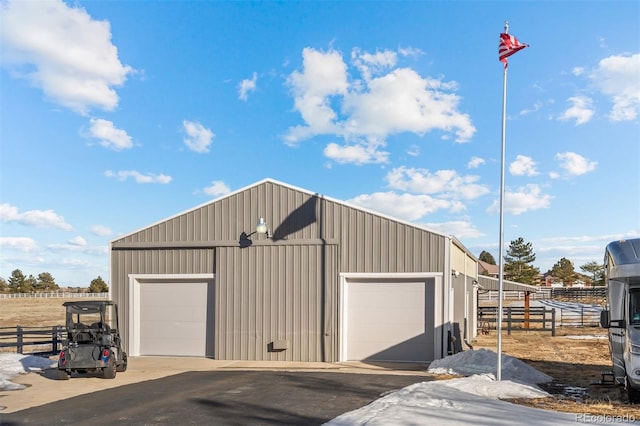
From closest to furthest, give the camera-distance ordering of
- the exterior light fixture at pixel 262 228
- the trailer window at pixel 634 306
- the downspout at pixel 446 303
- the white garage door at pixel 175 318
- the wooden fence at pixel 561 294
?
1. the trailer window at pixel 634 306
2. the downspout at pixel 446 303
3. the exterior light fixture at pixel 262 228
4. the white garage door at pixel 175 318
5. the wooden fence at pixel 561 294

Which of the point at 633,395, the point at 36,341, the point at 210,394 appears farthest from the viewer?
the point at 36,341

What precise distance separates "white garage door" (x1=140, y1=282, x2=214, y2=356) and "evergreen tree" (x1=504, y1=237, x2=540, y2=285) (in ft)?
199

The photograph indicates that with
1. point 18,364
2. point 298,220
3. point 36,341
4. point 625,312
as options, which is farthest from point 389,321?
point 36,341

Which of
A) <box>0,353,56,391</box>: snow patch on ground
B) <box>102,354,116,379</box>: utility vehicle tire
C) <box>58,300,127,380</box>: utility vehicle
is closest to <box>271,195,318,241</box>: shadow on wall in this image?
<box>58,300,127,380</box>: utility vehicle

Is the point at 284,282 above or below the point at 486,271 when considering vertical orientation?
above

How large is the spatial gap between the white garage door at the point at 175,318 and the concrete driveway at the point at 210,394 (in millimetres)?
1748

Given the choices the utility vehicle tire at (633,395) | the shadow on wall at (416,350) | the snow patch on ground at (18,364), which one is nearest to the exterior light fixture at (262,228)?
the shadow on wall at (416,350)

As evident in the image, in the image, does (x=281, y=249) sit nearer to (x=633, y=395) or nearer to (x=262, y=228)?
(x=262, y=228)

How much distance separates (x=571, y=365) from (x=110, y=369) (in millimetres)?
12300

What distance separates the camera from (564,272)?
3794 inches

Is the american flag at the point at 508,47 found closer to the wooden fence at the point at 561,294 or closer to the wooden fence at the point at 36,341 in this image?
the wooden fence at the point at 36,341

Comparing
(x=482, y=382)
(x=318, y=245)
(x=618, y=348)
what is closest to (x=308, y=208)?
(x=318, y=245)

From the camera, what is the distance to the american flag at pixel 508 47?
1248 cm

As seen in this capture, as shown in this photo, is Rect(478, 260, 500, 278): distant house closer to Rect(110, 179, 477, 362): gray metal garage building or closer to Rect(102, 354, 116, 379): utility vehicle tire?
Rect(110, 179, 477, 362): gray metal garage building
